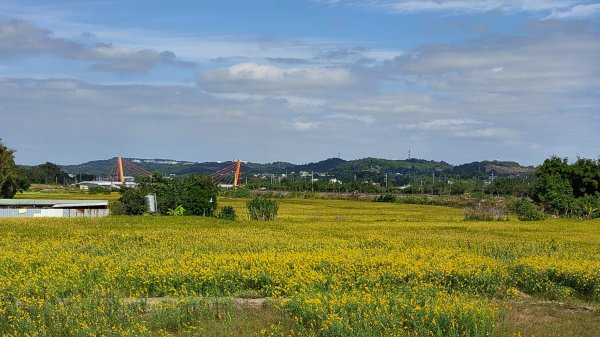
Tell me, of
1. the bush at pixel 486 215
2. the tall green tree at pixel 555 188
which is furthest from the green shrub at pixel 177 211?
the tall green tree at pixel 555 188

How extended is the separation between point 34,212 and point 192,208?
1449 cm

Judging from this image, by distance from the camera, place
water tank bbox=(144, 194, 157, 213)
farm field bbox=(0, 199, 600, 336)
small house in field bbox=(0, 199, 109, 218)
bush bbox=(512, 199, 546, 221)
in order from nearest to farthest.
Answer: farm field bbox=(0, 199, 600, 336) → water tank bbox=(144, 194, 157, 213) → bush bbox=(512, 199, 546, 221) → small house in field bbox=(0, 199, 109, 218)

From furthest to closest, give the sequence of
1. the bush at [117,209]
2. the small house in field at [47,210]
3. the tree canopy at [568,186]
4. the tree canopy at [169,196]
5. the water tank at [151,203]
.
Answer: the tree canopy at [568,186], the bush at [117,209], the small house in field at [47,210], the tree canopy at [169,196], the water tank at [151,203]

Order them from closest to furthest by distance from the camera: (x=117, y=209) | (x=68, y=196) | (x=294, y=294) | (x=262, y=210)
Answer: (x=294, y=294)
(x=262, y=210)
(x=117, y=209)
(x=68, y=196)

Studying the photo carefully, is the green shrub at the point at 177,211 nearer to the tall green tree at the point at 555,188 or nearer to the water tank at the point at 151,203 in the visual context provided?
the water tank at the point at 151,203

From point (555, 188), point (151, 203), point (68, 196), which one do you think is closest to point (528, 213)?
point (555, 188)

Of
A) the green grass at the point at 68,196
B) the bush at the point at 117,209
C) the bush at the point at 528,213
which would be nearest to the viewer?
the bush at the point at 528,213

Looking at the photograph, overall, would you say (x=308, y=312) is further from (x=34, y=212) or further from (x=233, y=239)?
(x=34, y=212)

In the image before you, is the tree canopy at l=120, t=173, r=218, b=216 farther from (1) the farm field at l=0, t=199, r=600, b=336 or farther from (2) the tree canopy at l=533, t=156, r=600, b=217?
(2) the tree canopy at l=533, t=156, r=600, b=217

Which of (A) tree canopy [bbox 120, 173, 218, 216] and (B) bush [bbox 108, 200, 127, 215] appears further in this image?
(B) bush [bbox 108, 200, 127, 215]

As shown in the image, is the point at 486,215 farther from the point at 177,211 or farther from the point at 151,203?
the point at 151,203

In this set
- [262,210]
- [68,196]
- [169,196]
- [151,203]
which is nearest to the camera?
[262,210]

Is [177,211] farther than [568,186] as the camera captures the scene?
No

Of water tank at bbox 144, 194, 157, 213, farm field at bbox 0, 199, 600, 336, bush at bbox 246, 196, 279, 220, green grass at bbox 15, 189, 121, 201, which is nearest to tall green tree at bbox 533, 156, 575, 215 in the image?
bush at bbox 246, 196, 279, 220
